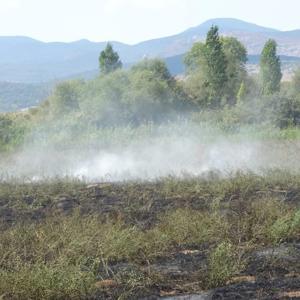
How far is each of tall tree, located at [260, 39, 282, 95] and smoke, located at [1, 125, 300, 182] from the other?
31048 mm

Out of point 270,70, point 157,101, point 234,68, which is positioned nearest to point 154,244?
point 157,101

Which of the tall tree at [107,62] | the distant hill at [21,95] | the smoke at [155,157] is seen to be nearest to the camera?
the smoke at [155,157]

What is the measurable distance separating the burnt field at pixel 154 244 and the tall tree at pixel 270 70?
43.9m

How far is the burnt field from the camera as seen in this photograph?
6426 millimetres

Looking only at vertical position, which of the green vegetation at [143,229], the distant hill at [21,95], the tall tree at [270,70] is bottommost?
the distant hill at [21,95]

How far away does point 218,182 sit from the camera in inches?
579

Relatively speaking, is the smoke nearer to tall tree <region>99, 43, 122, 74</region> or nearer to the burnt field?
the burnt field

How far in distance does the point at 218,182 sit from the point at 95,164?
9.45m

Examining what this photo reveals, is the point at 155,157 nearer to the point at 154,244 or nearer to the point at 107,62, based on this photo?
the point at 154,244

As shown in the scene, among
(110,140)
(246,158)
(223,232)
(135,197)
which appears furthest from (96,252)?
(110,140)

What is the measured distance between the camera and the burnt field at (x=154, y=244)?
6426mm

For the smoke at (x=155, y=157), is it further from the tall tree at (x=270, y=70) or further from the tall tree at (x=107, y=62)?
the tall tree at (x=270, y=70)

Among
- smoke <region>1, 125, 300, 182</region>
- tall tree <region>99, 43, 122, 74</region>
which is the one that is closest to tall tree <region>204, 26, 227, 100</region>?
tall tree <region>99, 43, 122, 74</region>

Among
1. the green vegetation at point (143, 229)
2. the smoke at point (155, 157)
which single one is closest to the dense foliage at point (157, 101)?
the smoke at point (155, 157)
